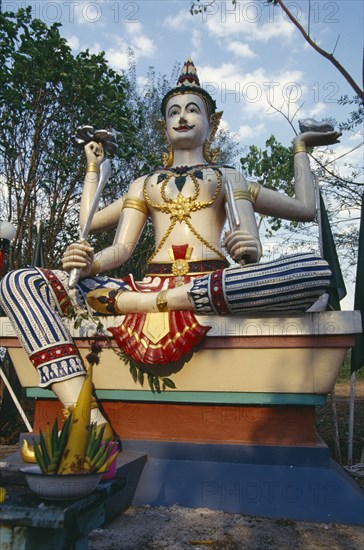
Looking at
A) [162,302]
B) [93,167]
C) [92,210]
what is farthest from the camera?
[93,167]

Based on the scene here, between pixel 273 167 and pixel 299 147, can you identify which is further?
pixel 273 167

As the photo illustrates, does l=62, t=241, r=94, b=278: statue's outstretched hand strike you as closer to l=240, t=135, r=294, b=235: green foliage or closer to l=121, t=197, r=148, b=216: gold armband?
l=121, t=197, r=148, b=216: gold armband

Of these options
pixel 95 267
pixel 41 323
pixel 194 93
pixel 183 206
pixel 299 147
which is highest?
pixel 194 93

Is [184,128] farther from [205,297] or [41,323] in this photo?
[41,323]

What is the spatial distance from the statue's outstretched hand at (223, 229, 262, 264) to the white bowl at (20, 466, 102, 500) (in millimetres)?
1583

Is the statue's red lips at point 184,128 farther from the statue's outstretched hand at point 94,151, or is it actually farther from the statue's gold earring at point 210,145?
the statue's outstretched hand at point 94,151

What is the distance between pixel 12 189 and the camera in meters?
5.77

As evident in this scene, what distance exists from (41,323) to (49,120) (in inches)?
146

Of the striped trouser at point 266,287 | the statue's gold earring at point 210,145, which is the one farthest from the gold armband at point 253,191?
the striped trouser at point 266,287

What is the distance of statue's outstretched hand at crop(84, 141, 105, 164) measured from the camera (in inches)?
134

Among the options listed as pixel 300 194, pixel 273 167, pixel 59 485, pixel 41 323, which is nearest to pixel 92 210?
pixel 41 323

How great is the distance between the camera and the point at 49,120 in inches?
225

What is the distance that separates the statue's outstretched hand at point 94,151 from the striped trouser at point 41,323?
962 millimetres

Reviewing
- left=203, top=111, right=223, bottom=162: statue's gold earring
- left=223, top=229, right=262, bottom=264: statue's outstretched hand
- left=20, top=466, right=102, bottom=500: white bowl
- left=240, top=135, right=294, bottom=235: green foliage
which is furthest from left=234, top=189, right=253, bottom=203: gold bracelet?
left=240, top=135, right=294, bottom=235: green foliage
